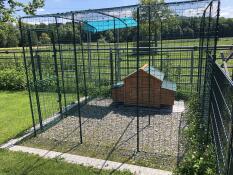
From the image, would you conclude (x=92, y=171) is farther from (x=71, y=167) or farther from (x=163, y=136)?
(x=163, y=136)

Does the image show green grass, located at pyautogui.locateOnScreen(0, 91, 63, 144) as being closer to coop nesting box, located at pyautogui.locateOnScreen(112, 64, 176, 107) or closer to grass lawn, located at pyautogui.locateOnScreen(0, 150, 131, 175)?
grass lawn, located at pyautogui.locateOnScreen(0, 150, 131, 175)

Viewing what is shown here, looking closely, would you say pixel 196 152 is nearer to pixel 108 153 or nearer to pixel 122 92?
pixel 108 153

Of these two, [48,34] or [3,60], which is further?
[3,60]

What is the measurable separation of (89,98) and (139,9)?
4091 mm

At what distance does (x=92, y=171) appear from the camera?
11.6 feet

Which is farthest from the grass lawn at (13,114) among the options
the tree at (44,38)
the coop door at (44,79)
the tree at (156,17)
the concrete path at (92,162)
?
the tree at (156,17)

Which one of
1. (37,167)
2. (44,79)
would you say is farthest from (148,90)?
(37,167)

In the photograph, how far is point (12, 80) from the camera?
30.9 feet

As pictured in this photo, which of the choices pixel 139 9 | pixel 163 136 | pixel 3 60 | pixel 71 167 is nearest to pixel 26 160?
pixel 71 167

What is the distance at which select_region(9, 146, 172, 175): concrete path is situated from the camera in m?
3.46

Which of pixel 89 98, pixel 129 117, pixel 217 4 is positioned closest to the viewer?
pixel 217 4

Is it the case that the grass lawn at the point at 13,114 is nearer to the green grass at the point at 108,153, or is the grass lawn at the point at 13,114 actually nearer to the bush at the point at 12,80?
the bush at the point at 12,80

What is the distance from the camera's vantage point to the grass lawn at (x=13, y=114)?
5.14 metres

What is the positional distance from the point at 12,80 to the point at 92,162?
6893mm
